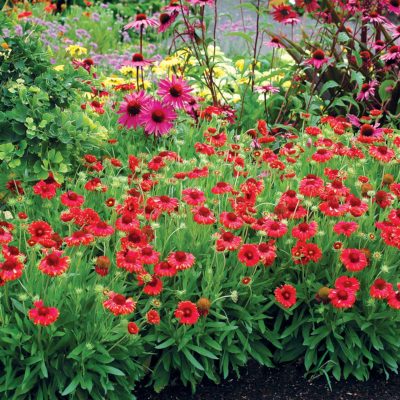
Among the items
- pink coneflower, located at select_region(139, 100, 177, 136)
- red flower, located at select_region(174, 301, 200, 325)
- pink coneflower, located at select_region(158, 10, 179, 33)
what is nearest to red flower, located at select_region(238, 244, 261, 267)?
red flower, located at select_region(174, 301, 200, 325)

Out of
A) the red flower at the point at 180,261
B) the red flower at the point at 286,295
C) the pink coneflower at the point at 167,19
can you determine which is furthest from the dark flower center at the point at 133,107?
the red flower at the point at 286,295

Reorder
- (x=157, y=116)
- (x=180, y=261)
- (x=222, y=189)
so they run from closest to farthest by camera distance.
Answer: (x=180, y=261) < (x=222, y=189) < (x=157, y=116)

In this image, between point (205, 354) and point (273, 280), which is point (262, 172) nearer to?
point (273, 280)

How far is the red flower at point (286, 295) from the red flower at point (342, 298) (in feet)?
0.45

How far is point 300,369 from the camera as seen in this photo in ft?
9.84

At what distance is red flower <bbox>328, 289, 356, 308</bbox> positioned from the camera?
2.64 m

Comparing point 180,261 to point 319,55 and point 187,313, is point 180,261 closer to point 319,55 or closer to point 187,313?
point 187,313

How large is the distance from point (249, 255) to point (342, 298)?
1.20 ft

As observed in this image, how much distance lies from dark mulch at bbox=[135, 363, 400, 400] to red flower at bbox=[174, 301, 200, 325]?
43 cm

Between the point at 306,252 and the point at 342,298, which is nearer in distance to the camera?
the point at 342,298

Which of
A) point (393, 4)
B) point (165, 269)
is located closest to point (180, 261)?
point (165, 269)

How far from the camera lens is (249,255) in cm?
269

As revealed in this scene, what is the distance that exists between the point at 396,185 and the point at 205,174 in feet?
2.87

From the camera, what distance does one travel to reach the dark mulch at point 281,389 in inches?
112
